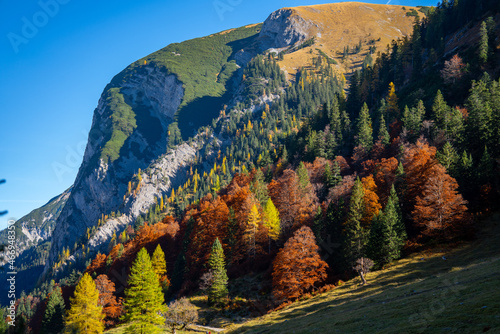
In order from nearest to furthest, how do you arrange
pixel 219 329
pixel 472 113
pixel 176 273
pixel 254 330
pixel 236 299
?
pixel 254 330 < pixel 219 329 < pixel 236 299 < pixel 472 113 < pixel 176 273

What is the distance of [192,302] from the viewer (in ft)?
194

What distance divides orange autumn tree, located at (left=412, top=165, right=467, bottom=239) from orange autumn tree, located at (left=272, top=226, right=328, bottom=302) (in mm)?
18821

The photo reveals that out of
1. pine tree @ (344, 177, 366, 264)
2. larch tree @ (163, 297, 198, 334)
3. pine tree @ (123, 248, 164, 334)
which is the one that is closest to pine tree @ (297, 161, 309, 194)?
pine tree @ (344, 177, 366, 264)

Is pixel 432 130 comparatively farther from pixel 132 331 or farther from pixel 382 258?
pixel 132 331

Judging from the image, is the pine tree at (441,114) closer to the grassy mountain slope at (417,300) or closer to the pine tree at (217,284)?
the grassy mountain slope at (417,300)

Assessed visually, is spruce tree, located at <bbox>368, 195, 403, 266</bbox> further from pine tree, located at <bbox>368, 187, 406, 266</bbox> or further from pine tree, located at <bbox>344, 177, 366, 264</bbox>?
pine tree, located at <bbox>344, 177, 366, 264</bbox>

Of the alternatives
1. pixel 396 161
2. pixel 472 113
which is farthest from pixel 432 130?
pixel 396 161

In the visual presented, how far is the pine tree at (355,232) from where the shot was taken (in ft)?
175

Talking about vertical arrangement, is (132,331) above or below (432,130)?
below

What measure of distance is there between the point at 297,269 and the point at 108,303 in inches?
1943

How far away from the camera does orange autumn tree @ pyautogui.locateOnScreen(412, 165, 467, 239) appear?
1969 inches

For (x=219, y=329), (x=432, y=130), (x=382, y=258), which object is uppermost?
(x=432, y=130)

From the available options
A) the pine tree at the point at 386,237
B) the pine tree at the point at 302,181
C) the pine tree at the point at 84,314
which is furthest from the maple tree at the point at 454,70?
the pine tree at the point at 84,314

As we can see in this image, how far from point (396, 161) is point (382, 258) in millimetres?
28135
